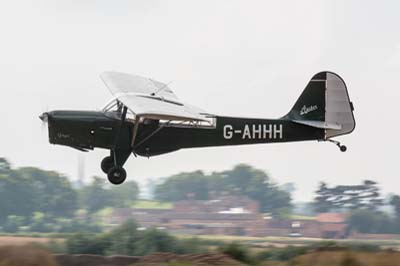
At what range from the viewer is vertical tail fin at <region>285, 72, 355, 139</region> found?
1139 inches

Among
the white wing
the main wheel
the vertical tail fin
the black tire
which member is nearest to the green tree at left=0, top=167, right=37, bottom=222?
the white wing

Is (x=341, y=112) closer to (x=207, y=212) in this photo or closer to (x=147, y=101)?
(x=147, y=101)

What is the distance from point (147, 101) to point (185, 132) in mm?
1601

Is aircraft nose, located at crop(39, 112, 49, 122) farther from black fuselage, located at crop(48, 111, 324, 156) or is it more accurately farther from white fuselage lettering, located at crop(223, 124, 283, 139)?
white fuselage lettering, located at crop(223, 124, 283, 139)

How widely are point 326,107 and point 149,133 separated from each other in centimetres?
535

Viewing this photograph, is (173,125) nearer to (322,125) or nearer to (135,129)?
(135,129)

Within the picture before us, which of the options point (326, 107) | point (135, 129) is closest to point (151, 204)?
point (326, 107)

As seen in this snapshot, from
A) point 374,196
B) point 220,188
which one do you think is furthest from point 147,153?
point 220,188

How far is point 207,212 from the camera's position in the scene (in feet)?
123

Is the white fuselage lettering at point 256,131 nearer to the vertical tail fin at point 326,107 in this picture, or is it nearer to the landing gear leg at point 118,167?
the vertical tail fin at point 326,107

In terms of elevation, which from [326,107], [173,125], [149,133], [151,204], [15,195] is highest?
[326,107]

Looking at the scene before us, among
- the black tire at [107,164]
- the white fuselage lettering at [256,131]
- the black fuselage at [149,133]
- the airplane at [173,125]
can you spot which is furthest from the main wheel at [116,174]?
the white fuselage lettering at [256,131]

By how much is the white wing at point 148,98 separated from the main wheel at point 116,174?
1890 mm

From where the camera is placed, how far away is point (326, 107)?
2903 centimetres
